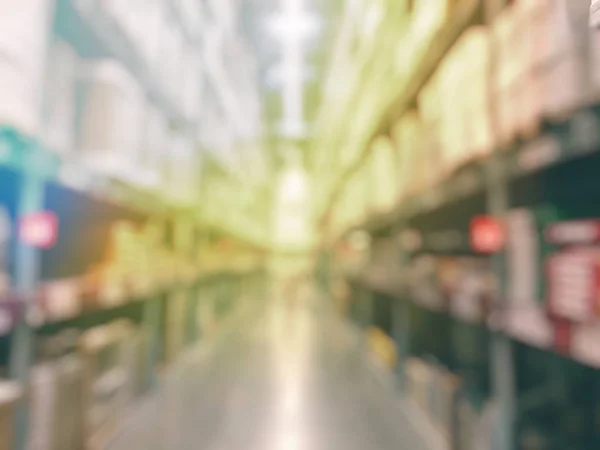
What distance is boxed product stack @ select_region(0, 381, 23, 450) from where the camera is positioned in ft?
Result: 4.12

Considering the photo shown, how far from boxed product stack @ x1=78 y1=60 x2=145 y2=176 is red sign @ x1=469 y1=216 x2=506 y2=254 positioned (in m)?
1.13

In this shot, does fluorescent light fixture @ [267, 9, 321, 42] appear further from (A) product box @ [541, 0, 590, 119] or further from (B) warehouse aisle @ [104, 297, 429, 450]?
(A) product box @ [541, 0, 590, 119]

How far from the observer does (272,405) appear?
276 cm

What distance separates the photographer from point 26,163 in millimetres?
Answer: 1367

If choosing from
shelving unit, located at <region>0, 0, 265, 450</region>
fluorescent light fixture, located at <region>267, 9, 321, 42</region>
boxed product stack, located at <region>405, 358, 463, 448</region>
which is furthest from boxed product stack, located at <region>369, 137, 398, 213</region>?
fluorescent light fixture, located at <region>267, 9, 321, 42</region>

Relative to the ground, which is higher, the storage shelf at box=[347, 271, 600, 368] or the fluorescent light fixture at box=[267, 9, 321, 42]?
the fluorescent light fixture at box=[267, 9, 321, 42]

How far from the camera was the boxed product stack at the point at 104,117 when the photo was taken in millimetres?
1786

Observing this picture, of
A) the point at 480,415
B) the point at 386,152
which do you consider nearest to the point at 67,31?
the point at 480,415

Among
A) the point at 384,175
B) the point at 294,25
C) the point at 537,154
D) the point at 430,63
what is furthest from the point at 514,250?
the point at 294,25

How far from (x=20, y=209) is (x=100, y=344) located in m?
0.69

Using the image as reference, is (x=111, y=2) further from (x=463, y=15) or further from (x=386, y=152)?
(x=386, y=152)

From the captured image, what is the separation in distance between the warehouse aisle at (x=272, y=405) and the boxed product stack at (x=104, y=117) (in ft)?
3.30

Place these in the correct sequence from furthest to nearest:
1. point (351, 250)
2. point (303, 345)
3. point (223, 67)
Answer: point (351, 250)
point (223, 67)
point (303, 345)

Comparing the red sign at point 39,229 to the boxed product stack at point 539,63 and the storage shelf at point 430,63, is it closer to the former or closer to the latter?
the boxed product stack at point 539,63
